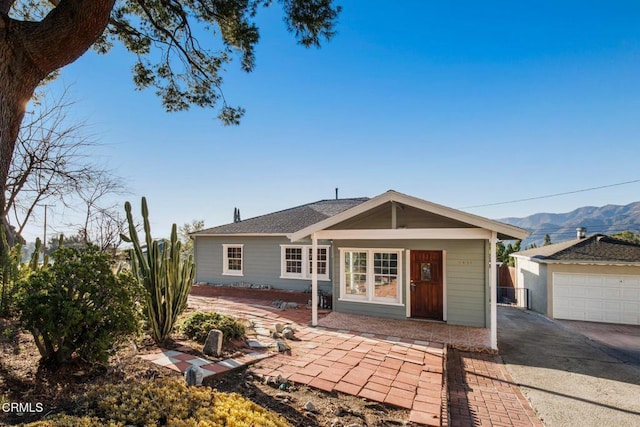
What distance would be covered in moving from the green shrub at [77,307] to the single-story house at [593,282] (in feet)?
45.4

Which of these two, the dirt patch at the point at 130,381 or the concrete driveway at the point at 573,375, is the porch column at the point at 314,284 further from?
the concrete driveway at the point at 573,375

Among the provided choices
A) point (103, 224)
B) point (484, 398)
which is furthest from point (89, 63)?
point (484, 398)

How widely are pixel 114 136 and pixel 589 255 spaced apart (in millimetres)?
16718

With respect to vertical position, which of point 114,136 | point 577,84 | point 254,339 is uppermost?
point 577,84

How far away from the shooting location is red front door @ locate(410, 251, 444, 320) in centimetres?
895

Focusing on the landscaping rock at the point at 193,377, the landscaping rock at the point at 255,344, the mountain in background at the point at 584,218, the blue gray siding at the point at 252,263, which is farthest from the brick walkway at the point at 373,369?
the mountain in background at the point at 584,218

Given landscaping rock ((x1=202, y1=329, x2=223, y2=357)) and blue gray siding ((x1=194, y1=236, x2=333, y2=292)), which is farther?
blue gray siding ((x1=194, y1=236, x2=333, y2=292))

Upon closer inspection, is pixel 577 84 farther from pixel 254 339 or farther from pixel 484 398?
pixel 254 339

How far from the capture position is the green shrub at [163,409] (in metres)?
2.40

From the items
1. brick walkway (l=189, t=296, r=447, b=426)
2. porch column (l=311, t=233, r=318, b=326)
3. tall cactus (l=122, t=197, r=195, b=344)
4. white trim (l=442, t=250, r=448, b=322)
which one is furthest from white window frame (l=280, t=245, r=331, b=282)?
tall cactus (l=122, t=197, r=195, b=344)

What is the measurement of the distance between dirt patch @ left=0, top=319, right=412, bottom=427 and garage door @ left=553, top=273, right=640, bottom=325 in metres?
Answer: 11.4

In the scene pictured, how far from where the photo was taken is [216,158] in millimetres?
14773

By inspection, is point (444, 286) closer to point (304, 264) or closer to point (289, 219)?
point (304, 264)

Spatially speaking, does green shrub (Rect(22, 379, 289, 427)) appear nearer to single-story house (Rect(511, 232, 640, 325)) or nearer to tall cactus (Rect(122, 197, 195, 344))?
tall cactus (Rect(122, 197, 195, 344))
